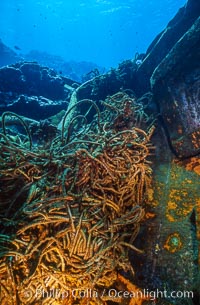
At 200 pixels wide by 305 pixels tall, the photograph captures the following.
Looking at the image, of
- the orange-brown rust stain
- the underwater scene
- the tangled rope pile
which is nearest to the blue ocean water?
the underwater scene

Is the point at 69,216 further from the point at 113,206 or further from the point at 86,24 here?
the point at 86,24

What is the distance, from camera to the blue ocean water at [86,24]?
59.8 m

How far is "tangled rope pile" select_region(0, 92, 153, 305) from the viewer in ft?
6.46

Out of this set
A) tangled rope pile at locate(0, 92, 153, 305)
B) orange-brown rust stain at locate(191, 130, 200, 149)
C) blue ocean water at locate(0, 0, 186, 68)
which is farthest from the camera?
blue ocean water at locate(0, 0, 186, 68)

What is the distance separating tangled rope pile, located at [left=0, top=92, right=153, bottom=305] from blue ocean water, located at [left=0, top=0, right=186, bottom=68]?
120 feet

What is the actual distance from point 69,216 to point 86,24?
326ft

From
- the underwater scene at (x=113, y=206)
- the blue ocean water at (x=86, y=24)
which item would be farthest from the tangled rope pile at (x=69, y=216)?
the blue ocean water at (x=86, y=24)

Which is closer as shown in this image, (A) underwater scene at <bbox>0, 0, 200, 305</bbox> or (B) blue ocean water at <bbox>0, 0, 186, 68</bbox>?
(A) underwater scene at <bbox>0, 0, 200, 305</bbox>

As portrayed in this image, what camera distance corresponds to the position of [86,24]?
88.2 m


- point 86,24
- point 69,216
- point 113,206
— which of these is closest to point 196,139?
point 113,206

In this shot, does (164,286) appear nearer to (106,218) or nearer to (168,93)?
(106,218)

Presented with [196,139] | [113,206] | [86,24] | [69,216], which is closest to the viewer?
[69,216]

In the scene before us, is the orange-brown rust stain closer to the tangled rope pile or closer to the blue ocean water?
the tangled rope pile

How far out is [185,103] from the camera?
10.3 feet
